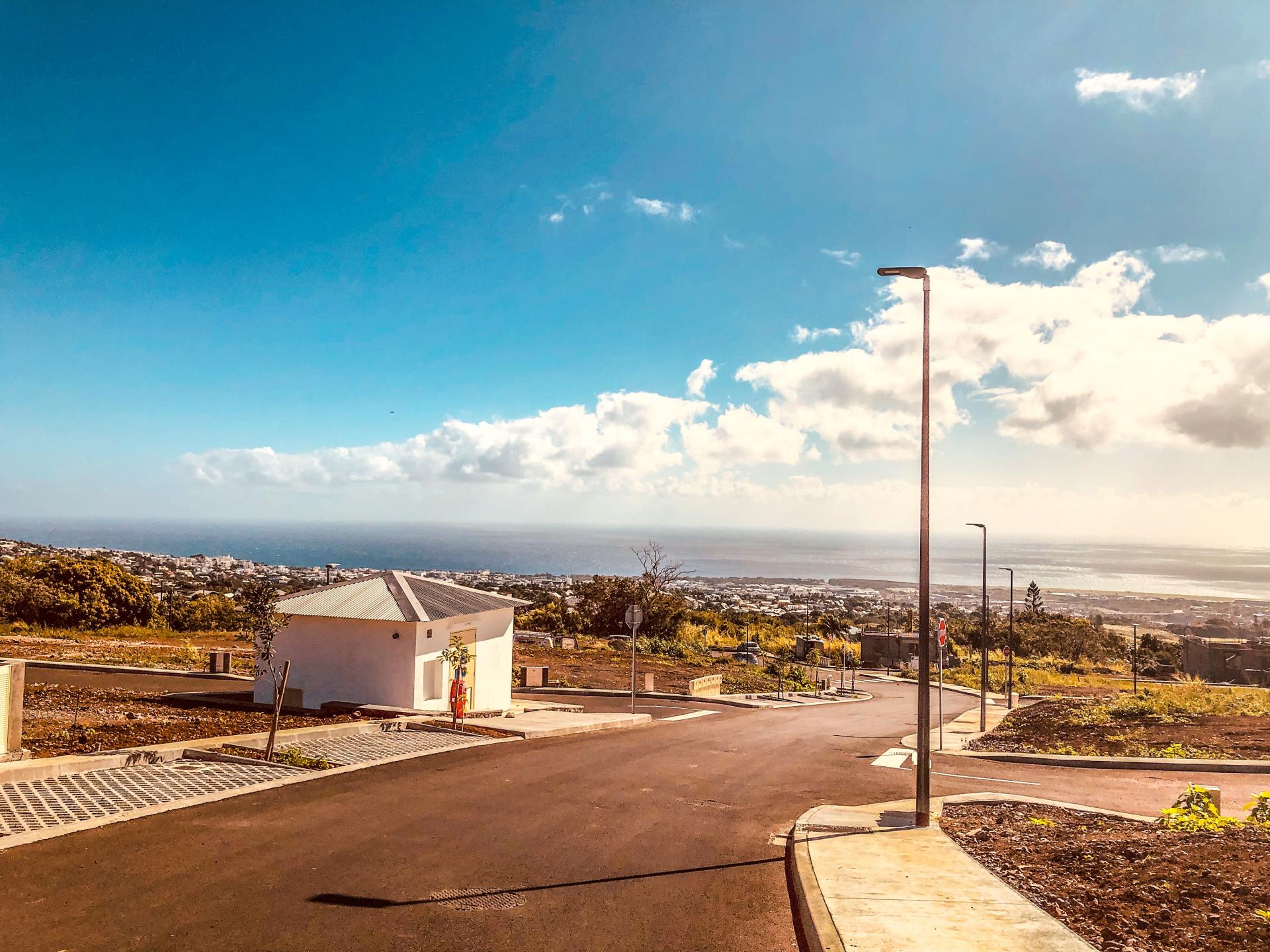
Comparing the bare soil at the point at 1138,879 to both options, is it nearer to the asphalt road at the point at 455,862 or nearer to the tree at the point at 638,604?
the asphalt road at the point at 455,862

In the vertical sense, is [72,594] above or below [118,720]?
below

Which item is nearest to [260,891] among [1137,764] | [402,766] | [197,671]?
[402,766]

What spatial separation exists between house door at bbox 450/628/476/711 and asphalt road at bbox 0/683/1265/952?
6803mm

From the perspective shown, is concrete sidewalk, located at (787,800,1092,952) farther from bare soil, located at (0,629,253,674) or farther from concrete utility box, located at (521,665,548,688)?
bare soil, located at (0,629,253,674)

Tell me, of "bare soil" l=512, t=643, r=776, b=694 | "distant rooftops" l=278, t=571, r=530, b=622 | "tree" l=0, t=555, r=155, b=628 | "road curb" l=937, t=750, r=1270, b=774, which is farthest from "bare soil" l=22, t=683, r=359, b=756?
"tree" l=0, t=555, r=155, b=628

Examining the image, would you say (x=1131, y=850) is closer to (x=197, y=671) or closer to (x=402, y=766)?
(x=402, y=766)

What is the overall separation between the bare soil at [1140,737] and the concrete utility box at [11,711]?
19.4m

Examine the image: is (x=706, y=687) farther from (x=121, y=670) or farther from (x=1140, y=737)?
(x=121, y=670)

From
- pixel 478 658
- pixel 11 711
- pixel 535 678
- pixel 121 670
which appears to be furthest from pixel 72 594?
pixel 11 711

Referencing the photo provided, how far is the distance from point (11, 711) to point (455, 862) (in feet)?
25.3

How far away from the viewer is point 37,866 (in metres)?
7.66

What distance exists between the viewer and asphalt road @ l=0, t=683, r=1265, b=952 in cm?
656

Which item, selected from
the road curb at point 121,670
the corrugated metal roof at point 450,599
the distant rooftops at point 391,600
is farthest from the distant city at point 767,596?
the distant rooftops at point 391,600

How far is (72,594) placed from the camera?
4025 centimetres
